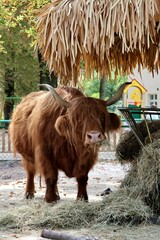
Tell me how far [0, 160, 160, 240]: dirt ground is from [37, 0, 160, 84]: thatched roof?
188 centimetres

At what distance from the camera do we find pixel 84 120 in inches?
253

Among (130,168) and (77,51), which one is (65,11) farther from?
(130,168)

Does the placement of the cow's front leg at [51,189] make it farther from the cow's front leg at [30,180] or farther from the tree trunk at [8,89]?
the tree trunk at [8,89]

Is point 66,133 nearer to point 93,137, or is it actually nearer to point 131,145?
point 93,137

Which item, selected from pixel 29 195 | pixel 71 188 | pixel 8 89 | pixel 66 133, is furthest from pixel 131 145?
pixel 8 89

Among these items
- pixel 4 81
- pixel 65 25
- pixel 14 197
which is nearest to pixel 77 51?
pixel 65 25

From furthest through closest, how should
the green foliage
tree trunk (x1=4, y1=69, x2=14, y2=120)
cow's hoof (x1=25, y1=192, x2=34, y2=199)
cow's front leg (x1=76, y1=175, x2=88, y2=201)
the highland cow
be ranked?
1. tree trunk (x1=4, y1=69, x2=14, y2=120)
2. the green foliage
3. cow's hoof (x1=25, y1=192, x2=34, y2=199)
4. cow's front leg (x1=76, y1=175, x2=88, y2=201)
5. the highland cow

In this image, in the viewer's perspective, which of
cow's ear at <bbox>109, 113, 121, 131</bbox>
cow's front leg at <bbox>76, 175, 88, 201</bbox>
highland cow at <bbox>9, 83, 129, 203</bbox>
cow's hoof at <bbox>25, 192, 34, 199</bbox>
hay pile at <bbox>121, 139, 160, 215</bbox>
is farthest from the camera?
cow's hoof at <bbox>25, 192, 34, 199</bbox>

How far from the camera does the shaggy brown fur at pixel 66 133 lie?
650 cm

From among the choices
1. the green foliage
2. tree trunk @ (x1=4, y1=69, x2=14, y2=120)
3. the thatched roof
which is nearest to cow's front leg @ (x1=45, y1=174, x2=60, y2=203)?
the thatched roof

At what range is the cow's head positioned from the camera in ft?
20.7

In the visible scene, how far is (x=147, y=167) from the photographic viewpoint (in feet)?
20.5

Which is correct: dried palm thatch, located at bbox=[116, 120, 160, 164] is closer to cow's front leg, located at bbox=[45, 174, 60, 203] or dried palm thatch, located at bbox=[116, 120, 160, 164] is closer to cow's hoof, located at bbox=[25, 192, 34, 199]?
cow's front leg, located at bbox=[45, 174, 60, 203]

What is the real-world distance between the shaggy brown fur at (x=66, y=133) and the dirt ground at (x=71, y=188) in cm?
81
